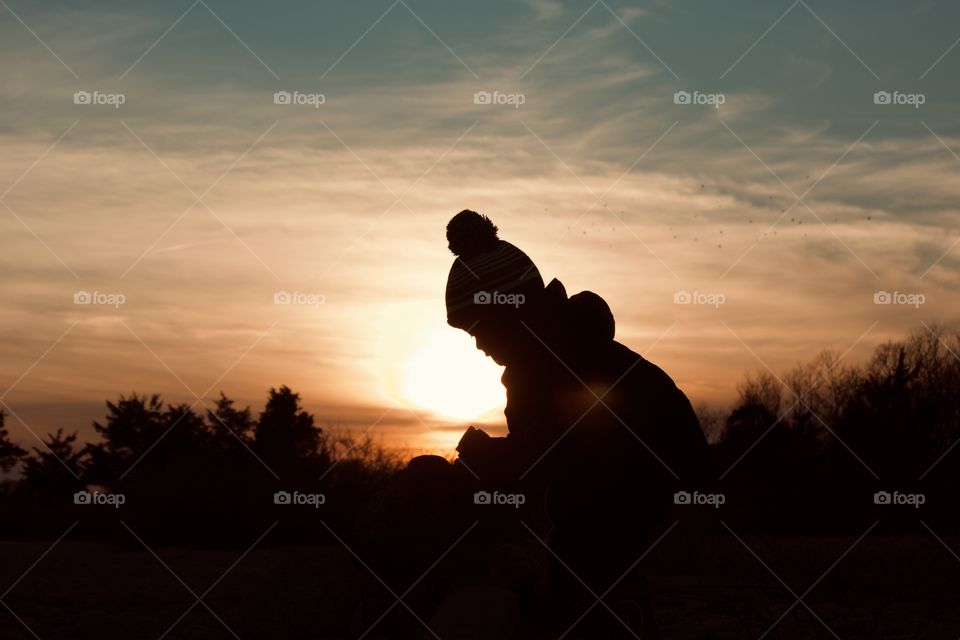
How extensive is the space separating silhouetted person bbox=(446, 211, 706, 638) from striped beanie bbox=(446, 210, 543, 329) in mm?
56

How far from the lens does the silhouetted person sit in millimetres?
3789

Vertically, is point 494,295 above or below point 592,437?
above

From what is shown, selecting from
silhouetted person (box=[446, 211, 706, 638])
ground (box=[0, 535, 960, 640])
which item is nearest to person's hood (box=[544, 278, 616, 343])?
silhouetted person (box=[446, 211, 706, 638])

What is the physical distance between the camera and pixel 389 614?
209 inches

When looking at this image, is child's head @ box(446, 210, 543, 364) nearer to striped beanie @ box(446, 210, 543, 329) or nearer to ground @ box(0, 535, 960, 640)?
striped beanie @ box(446, 210, 543, 329)

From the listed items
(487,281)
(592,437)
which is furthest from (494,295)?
(592,437)

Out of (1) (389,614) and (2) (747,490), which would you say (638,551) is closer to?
(1) (389,614)

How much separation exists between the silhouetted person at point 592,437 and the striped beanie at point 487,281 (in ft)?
0.18

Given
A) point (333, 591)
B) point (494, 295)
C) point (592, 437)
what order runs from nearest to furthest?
point (592, 437)
point (494, 295)
point (333, 591)

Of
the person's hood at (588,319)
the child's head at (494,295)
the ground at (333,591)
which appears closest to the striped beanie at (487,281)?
the child's head at (494,295)

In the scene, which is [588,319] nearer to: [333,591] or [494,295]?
[494,295]

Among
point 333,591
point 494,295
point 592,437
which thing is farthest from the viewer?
point 333,591

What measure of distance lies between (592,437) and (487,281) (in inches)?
28.4

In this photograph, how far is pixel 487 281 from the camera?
4066mm
